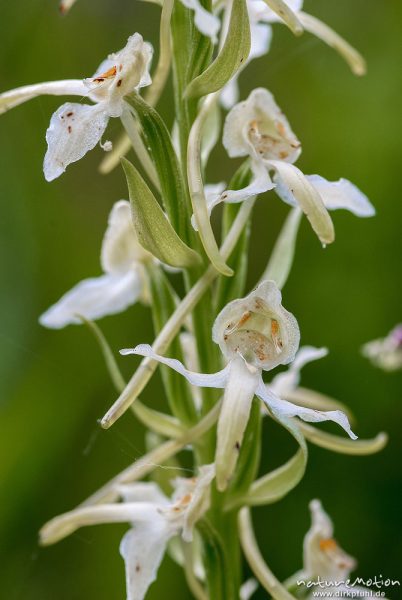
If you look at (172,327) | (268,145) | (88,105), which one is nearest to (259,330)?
(172,327)

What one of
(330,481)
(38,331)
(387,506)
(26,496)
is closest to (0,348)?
(38,331)

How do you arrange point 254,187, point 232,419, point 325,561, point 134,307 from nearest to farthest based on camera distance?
point 232,419 → point 254,187 → point 325,561 → point 134,307

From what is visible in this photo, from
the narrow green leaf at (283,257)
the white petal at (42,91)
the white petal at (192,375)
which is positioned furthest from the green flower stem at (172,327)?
the white petal at (42,91)

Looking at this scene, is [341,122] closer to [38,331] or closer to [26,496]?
[38,331]

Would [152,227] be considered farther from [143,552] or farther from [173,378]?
[143,552]

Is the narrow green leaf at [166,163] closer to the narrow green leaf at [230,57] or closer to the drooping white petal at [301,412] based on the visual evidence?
the narrow green leaf at [230,57]

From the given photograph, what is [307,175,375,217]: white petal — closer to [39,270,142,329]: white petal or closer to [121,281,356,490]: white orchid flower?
[121,281,356,490]: white orchid flower
